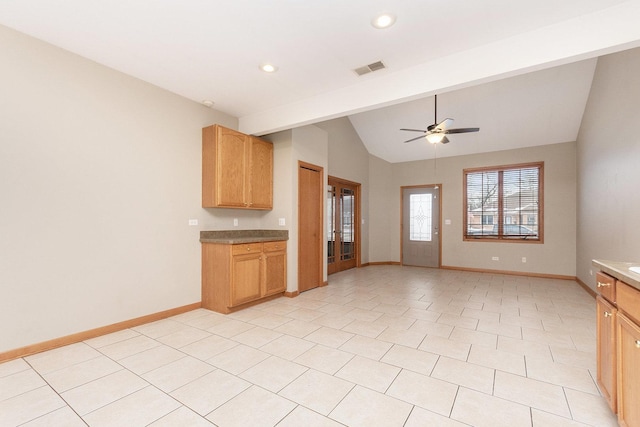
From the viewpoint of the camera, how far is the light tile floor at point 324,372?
1.85m

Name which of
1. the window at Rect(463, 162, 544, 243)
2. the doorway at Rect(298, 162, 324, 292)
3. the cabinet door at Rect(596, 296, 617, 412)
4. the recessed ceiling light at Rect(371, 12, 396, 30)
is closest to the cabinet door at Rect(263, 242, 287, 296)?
the doorway at Rect(298, 162, 324, 292)

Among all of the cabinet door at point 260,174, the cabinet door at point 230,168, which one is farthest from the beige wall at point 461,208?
the cabinet door at point 230,168

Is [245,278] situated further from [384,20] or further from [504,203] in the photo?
[504,203]

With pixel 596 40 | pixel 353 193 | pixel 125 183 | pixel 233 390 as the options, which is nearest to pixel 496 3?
pixel 596 40

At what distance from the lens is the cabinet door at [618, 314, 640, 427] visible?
1.45m

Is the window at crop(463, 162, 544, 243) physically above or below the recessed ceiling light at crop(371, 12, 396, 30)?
below

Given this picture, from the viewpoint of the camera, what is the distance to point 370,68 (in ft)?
10.5

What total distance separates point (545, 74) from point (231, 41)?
4948 mm

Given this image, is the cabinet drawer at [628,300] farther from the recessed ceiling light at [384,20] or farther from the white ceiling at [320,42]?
the recessed ceiling light at [384,20]

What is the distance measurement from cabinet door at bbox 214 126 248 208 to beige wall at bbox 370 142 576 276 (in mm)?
4468

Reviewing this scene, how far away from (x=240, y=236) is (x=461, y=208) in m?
5.59

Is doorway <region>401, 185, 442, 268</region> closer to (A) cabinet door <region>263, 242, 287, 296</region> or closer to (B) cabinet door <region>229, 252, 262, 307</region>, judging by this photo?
(A) cabinet door <region>263, 242, 287, 296</region>

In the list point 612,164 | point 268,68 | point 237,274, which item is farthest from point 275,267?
point 612,164

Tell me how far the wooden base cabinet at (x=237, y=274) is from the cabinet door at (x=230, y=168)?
681mm
